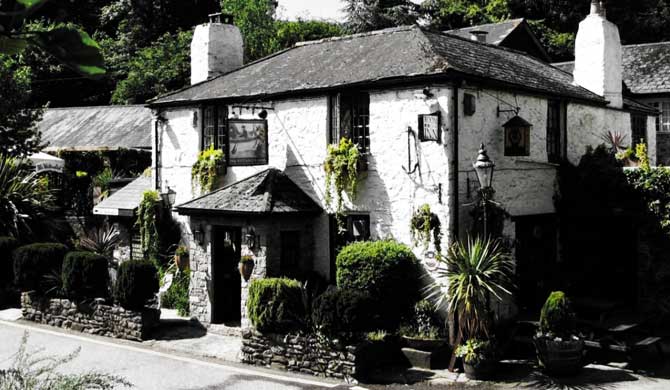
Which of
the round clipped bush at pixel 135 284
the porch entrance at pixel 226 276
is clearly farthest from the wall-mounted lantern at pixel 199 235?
the round clipped bush at pixel 135 284

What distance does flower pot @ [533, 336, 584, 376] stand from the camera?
12523 mm

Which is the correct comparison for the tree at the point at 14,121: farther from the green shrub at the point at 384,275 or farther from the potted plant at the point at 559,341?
the potted plant at the point at 559,341

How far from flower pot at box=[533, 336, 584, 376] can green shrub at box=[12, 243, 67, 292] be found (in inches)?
468

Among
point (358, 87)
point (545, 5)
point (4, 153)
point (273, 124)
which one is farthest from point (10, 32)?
point (545, 5)

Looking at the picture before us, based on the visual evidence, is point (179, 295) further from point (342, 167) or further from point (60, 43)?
point (60, 43)

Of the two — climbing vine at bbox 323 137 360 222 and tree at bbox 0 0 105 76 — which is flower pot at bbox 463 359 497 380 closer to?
climbing vine at bbox 323 137 360 222

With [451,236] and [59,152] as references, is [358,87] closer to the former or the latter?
[451,236]

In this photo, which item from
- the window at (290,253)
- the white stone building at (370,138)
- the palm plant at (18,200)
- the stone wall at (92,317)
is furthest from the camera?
the palm plant at (18,200)

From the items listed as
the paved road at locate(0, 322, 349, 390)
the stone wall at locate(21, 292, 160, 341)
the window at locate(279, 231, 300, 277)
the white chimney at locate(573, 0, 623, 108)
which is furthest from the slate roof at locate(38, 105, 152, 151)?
the white chimney at locate(573, 0, 623, 108)

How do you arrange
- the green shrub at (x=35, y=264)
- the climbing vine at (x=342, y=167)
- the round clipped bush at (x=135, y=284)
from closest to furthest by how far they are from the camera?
the climbing vine at (x=342, y=167)
the round clipped bush at (x=135, y=284)
the green shrub at (x=35, y=264)

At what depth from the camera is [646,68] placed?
90.9 feet

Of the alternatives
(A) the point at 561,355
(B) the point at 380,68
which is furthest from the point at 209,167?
(A) the point at 561,355

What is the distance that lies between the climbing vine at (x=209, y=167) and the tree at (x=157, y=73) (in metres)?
23.2

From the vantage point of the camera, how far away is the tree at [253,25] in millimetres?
44344
